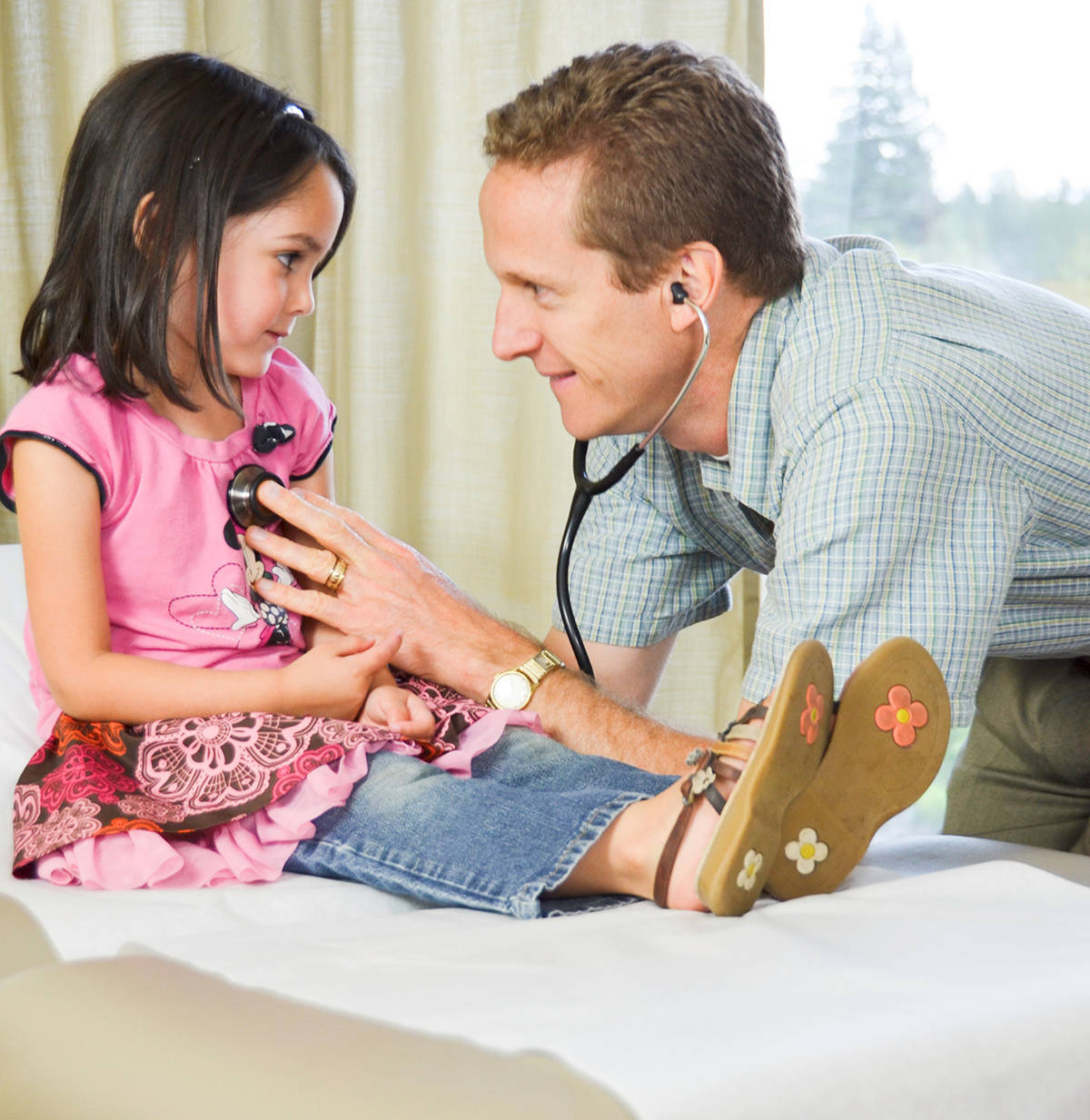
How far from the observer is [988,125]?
229 cm

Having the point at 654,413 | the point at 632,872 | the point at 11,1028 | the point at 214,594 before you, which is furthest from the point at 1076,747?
the point at 11,1028

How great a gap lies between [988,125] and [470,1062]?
214 centimetres

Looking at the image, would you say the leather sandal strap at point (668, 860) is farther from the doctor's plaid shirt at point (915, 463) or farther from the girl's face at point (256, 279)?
the girl's face at point (256, 279)

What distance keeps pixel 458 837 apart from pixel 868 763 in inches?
13.8

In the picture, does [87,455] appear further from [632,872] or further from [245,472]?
[632,872]

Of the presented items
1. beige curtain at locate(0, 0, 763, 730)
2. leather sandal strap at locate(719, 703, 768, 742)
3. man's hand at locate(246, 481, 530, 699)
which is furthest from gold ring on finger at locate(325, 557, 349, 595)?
beige curtain at locate(0, 0, 763, 730)

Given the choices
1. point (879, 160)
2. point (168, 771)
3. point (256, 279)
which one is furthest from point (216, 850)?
point (879, 160)

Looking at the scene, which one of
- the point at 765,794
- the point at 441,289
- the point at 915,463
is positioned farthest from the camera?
the point at 441,289

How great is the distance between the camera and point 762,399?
53.0 inches

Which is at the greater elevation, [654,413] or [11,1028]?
[654,413]

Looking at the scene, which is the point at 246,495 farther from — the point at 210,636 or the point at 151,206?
the point at 151,206

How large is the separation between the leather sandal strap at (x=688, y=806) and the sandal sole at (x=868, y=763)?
0.06 m

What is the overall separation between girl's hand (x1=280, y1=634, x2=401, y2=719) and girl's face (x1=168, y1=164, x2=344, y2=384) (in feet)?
1.15

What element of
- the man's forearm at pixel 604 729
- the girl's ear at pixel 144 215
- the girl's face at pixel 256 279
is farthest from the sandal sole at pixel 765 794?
the girl's ear at pixel 144 215
